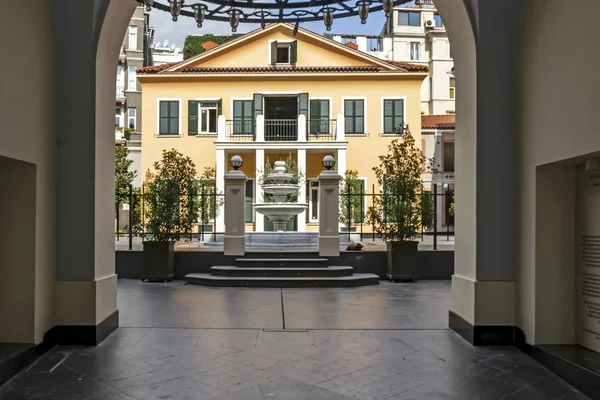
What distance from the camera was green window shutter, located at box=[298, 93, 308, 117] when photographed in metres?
25.9

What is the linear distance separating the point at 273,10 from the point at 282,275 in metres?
5.19

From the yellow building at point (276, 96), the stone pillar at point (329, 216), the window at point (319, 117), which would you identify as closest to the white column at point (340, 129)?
the yellow building at point (276, 96)

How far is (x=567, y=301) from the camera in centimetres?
530

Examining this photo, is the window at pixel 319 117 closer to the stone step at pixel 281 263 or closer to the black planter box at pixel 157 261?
the stone step at pixel 281 263

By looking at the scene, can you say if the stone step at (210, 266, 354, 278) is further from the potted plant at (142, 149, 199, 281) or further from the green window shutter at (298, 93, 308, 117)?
the green window shutter at (298, 93, 308, 117)

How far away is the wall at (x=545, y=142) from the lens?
4.61 m

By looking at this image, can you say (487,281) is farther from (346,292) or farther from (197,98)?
(197,98)

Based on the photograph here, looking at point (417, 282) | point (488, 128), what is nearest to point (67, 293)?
point (488, 128)

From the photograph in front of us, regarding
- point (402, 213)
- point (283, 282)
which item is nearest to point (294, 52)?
point (402, 213)

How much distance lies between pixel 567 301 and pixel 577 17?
2.69 meters

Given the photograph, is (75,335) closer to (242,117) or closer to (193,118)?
(242,117)

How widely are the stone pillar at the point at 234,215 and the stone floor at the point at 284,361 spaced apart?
3.63 m

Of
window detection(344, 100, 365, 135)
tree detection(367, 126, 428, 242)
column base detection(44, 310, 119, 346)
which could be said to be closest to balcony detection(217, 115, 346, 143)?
window detection(344, 100, 365, 135)

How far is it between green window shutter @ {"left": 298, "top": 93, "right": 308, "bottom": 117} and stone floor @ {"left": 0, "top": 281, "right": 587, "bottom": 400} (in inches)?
738
